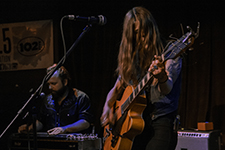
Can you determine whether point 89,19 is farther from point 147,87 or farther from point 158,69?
point 158,69

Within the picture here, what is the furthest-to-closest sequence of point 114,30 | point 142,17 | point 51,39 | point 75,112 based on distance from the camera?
point 51,39 → point 114,30 → point 75,112 → point 142,17

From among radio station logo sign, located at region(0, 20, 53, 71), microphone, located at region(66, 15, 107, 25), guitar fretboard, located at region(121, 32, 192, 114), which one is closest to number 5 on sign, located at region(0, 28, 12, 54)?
radio station logo sign, located at region(0, 20, 53, 71)

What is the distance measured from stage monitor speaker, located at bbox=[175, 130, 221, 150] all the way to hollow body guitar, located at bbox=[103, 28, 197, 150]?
5.85 ft

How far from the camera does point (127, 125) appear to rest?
238 centimetres

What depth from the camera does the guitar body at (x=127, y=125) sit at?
7.53ft

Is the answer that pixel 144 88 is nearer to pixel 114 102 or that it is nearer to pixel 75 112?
pixel 114 102

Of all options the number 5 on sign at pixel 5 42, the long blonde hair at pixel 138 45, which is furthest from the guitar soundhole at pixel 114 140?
the number 5 on sign at pixel 5 42

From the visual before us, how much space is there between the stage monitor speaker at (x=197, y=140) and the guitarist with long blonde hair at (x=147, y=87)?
5.42 ft

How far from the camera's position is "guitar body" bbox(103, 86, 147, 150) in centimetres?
229

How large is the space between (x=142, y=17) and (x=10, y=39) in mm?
4680

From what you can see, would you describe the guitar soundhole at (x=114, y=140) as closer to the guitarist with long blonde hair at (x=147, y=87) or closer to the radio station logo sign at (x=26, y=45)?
the guitarist with long blonde hair at (x=147, y=87)

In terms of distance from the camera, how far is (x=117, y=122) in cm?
263

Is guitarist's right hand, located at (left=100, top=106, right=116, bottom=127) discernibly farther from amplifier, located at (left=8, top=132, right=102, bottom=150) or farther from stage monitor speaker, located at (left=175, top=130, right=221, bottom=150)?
stage monitor speaker, located at (left=175, top=130, right=221, bottom=150)

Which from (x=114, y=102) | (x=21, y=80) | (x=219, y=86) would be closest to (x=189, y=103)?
(x=219, y=86)
